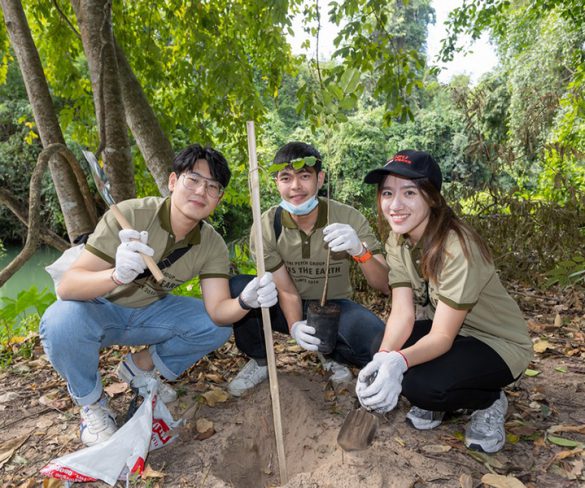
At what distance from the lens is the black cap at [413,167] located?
6.08ft

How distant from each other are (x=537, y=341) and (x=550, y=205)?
1926 mm

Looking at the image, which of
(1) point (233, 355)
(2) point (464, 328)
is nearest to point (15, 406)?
(1) point (233, 355)

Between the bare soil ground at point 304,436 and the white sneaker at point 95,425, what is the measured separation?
4.7 inches

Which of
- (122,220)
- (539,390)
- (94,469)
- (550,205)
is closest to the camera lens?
(94,469)

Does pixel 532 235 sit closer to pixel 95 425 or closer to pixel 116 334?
pixel 116 334

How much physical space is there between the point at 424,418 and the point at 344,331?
0.59 meters

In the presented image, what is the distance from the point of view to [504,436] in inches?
76.5

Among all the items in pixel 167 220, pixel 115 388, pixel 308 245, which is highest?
pixel 167 220

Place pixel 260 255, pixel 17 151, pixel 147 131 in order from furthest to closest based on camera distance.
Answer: pixel 17 151
pixel 147 131
pixel 260 255

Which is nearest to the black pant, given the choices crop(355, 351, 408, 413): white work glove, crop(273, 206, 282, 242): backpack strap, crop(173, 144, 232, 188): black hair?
crop(355, 351, 408, 413): white work glove

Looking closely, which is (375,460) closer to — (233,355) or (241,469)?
(241,469)

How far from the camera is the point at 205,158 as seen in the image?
214cm

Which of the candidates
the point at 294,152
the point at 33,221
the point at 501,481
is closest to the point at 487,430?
the point at 501,481

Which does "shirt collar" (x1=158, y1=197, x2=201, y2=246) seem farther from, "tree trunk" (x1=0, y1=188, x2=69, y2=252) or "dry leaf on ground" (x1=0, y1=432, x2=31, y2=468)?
"tree trunk" (x1=0, y1=188, x2=69, y2=252)
